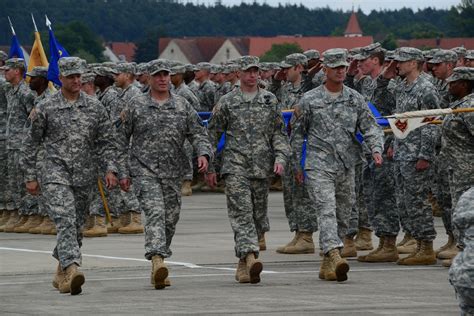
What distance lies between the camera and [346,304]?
565 inches

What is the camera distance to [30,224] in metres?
23.8

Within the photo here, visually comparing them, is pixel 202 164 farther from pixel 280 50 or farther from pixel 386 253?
pixel 280 50

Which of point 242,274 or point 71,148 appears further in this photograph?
point 242,274

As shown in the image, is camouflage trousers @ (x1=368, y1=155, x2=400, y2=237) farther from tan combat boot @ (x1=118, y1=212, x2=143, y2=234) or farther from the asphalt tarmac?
tan combat boot @ (x1=118, y1=212, x2=143, y2=234)

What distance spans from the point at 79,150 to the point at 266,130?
2038mm

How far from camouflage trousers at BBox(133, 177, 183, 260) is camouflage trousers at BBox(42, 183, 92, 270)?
0.68 meters

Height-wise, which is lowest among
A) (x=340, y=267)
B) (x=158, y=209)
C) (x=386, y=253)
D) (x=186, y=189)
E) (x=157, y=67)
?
(x=186, y=189)

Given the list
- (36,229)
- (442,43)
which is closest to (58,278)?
(36,229)

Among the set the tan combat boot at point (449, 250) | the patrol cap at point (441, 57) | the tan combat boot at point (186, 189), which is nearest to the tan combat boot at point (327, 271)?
the tan combat boot at point (449, 250)

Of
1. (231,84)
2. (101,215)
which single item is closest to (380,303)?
(101,215)

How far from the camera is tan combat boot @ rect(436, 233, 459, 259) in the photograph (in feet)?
60.5

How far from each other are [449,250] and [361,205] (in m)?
1.62

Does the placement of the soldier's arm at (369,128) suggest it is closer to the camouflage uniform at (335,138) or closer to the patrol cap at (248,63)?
the camouflage uniform at (335,138)

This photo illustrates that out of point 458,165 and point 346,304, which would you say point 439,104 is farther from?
point 346,304
